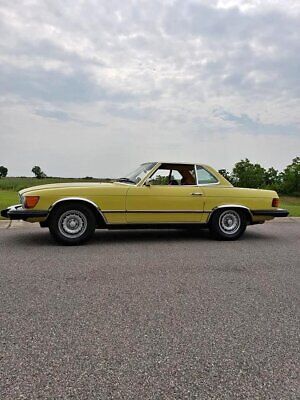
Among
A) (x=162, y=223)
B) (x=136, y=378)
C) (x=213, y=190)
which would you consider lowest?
(x=136, y=378)

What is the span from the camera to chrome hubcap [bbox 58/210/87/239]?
6195mm

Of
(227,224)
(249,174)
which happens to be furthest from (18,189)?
(249,174)

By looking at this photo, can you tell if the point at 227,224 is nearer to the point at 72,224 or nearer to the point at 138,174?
the point at 138,174

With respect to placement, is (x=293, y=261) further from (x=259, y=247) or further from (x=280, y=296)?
(x=280, y=296)

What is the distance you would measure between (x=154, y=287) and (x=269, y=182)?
4913 cm

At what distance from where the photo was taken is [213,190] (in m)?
6.86

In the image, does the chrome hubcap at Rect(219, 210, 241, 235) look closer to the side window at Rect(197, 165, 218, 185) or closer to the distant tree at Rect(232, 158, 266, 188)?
the side window at Rect(197, 165, 218, 185)

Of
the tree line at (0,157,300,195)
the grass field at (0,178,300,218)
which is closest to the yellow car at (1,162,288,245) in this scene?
the grass field at (0,178,300,218)

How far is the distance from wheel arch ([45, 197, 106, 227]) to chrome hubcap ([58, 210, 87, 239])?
0.60 ft

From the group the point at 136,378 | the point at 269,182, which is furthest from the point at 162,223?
the point at 269,182

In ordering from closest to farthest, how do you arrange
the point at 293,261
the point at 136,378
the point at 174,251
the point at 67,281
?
the point at 136,378, the point at 67,281, the point at 293,261, the point at 174,251

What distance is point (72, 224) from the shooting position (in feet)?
20.5

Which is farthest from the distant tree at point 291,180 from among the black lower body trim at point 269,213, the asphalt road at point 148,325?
the asphalt road at point 148,325

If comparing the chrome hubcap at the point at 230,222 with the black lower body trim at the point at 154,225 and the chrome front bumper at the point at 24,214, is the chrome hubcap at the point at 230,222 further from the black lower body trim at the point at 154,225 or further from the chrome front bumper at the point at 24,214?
the chrome front bumper at the point at 24,214
